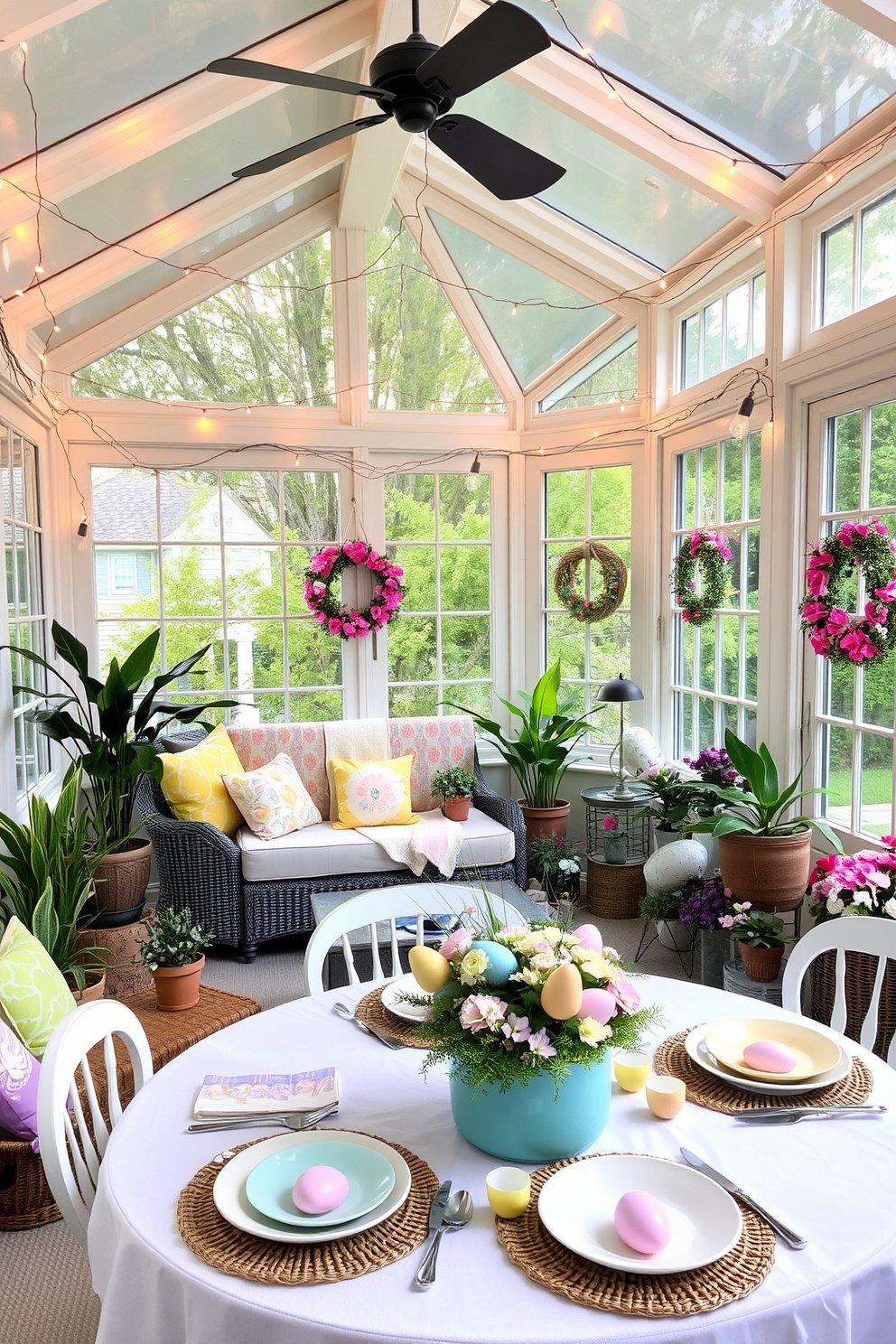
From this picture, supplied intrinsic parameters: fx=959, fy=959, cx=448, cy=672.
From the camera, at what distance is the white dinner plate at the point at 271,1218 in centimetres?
110

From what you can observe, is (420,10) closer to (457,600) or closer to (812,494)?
(812,494)

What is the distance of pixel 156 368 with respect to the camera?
15.9 ft

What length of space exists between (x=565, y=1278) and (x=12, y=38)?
283 centimetres

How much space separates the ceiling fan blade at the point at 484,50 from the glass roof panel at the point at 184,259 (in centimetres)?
266

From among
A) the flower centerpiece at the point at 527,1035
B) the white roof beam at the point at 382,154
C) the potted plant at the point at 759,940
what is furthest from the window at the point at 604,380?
the flower centerpiece at the point at 527,1035

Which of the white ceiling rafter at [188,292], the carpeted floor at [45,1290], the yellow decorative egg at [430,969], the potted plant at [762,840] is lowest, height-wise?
the carpeted floor at [45,1290]

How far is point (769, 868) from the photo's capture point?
3.13 meters

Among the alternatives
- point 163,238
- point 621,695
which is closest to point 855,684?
point 621,695

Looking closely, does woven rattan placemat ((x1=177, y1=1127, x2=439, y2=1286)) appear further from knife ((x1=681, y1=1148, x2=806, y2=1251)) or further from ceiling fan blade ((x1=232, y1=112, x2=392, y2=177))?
ceiling fan blade ((x1=232, y1=112, x2=392, y2=177))

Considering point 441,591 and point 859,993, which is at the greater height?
point 441,591

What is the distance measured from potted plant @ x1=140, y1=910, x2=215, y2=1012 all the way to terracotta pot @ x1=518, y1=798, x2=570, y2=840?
2114 mm

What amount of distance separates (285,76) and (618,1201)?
2.17 m

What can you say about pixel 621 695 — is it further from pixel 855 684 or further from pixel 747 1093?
pixel 747 1093

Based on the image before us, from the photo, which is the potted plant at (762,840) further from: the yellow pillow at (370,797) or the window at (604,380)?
the window at (604,380)
